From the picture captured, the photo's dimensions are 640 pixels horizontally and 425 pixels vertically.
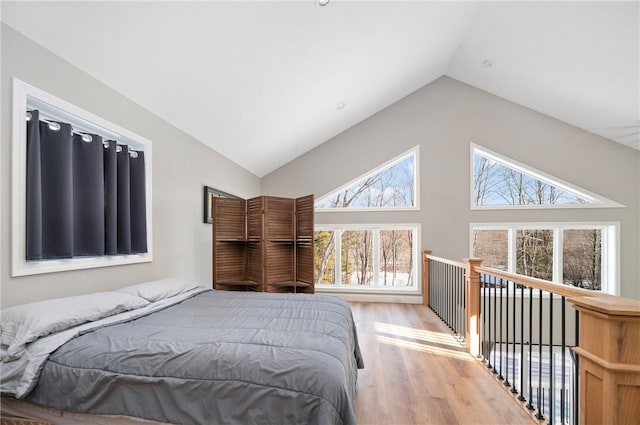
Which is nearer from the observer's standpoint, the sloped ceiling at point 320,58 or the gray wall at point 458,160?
the sloped ceiling at point 320,58

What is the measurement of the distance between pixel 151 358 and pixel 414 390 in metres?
1.87

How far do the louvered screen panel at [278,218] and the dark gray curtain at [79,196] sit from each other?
4.48 feet

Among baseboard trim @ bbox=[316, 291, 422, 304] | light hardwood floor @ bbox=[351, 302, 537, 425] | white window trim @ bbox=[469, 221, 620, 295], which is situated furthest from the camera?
baseboard trim @ bbox=[316, 291, 422, 304]

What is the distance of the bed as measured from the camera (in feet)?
4.00

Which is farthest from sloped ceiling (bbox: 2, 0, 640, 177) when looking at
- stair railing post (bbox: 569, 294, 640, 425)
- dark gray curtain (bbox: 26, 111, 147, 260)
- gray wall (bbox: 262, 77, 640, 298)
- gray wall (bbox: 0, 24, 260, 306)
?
stair railing post (bbox: 569, 294, 640, 425)

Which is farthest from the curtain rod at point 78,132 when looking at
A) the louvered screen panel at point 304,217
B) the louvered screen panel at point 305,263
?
the louvered screen panel at point 305,263

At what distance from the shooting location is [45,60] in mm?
1933

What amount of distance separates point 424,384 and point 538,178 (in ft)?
14.7

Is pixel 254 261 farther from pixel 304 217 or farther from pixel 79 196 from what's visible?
pixel 79 196

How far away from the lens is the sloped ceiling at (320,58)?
2.12 meters

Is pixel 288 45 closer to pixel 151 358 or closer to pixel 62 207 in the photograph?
pixel 62 207

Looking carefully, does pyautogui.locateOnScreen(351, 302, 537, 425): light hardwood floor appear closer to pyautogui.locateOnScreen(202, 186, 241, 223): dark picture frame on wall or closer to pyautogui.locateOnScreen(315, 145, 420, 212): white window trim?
pyautogui.locateOnScreen(315, 145, 420, 212): white window trim

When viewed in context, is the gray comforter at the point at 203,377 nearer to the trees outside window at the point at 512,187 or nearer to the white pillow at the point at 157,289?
the white pillow at the point at 157,289

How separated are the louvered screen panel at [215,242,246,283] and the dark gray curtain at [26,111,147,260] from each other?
1.09 meters
